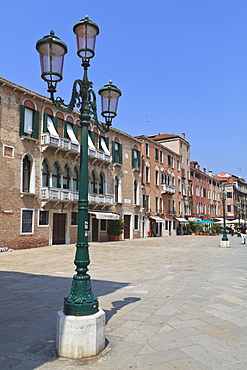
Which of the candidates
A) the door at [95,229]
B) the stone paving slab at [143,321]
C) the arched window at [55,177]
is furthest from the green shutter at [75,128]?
the stone paving slab at [143,321]

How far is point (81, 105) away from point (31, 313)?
3.65m

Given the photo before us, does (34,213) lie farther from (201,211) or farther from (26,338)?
(201,211)

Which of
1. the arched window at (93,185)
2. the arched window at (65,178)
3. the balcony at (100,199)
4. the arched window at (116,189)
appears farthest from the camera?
the arched window at (116,189)

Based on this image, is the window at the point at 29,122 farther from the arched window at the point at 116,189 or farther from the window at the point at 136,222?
the window at the point at 136,222

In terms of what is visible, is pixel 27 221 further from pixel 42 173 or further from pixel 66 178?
pixel 66 178

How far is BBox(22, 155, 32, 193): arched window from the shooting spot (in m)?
20.4

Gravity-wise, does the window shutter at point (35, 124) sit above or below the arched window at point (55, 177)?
above

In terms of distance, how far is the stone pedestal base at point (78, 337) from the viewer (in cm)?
370

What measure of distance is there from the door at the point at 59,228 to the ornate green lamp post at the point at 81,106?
18615mm

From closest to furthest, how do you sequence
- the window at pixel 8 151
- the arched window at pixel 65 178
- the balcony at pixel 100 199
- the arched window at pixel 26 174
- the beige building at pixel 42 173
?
the window at pixel 8 151 → the beige building at pixel 42 173 → the arched window at pixel 26 174 → the arched window at pixel 65 178 → the balcony at pixel 100 199

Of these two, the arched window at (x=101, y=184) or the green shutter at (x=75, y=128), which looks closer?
the green shutter at (x=75, y=128)

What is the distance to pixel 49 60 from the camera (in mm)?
4457

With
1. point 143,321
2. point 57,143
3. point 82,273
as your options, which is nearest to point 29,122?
point 57,143

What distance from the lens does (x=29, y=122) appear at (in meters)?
20.7
